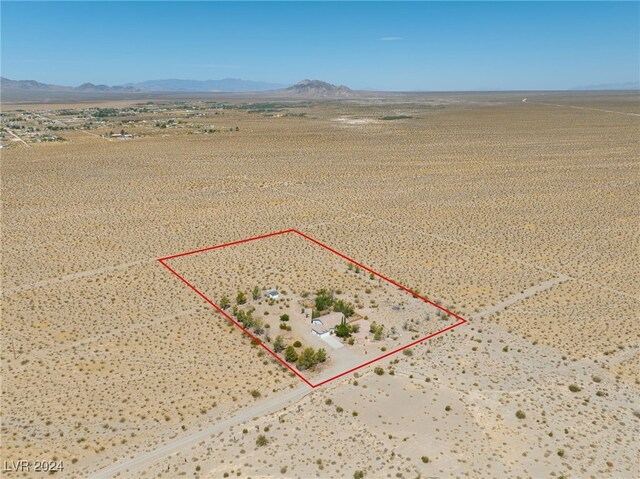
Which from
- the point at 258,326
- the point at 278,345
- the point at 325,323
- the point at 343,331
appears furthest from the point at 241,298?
the point at 343,331

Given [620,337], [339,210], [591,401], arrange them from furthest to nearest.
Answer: [339,210] → [620,337] → [591,401]

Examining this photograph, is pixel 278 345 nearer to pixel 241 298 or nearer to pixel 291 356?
pixel 291 356

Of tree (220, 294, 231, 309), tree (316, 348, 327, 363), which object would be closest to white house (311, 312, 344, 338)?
tree (316, 348, 327, 363)

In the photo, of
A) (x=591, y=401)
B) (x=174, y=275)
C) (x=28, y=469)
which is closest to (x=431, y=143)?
(x=174, y=275)

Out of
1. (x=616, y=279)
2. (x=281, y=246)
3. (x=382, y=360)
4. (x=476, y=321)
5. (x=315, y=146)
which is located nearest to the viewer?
(x=382, y=360)

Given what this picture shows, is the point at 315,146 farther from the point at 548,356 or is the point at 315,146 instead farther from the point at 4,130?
the point at 4,130
